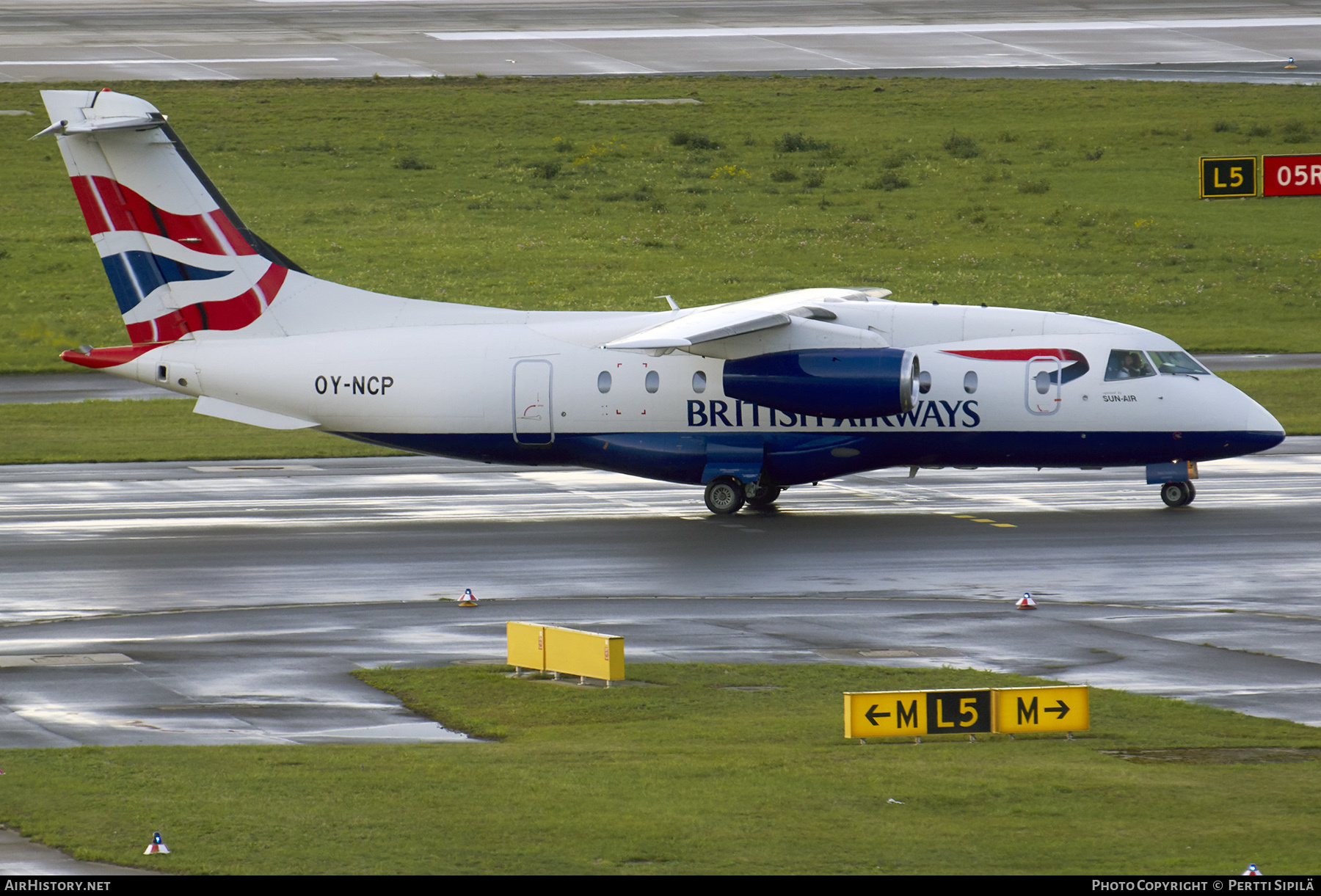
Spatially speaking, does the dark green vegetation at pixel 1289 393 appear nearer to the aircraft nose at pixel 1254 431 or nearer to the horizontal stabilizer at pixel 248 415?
the aircraft nose at pixel 1254 431

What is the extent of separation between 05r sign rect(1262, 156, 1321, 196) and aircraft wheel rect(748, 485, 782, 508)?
4189 centimetres

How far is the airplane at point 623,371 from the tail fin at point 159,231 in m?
0.04

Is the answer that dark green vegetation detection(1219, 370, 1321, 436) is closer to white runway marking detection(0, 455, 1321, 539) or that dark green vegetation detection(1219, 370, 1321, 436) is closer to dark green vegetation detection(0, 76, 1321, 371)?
white runway marking detection(0, 455, 1321, 539)

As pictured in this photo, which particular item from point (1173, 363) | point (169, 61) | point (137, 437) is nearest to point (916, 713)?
point (1173, 363)

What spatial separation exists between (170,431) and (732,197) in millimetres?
33298

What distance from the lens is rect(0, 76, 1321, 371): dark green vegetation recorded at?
5975 cm

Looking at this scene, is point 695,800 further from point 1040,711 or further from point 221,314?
point 221,314

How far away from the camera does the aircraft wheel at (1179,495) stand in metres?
30.0

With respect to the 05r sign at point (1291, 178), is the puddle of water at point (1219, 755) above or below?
below

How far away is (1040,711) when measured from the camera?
51.4ft

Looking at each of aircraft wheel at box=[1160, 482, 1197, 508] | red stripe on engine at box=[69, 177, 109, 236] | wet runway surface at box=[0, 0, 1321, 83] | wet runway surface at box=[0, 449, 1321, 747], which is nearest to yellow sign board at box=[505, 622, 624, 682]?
wet runway surface at box=[0, 449, 1321, 747]

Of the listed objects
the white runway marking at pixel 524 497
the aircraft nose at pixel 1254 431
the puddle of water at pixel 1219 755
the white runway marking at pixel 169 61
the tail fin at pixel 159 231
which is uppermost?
the white runway marking at pixel 169 61

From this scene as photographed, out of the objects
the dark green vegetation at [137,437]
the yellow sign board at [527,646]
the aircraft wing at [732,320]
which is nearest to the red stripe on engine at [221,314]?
the aircraft wing at [732,320]

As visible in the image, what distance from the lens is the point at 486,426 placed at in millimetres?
30484
